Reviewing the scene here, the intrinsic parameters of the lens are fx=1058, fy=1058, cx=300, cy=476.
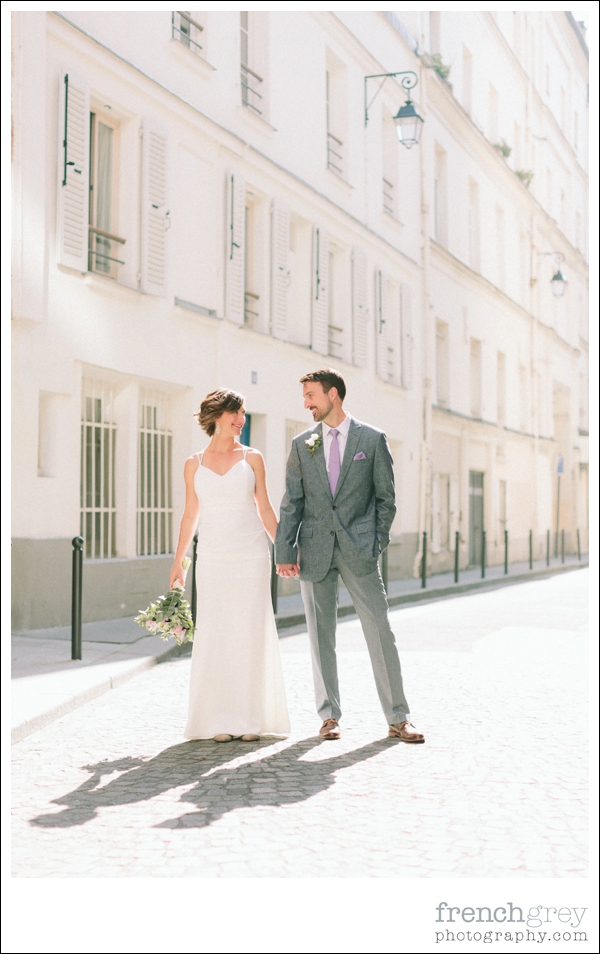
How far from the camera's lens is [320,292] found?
645 inches

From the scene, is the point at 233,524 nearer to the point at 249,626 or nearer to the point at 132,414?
the point at 249,626

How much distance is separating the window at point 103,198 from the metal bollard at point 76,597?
3922mm

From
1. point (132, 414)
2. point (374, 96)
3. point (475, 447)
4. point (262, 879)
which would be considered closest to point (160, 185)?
point (132, 414)

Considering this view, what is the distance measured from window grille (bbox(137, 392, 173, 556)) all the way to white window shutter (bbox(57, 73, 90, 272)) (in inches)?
87.0

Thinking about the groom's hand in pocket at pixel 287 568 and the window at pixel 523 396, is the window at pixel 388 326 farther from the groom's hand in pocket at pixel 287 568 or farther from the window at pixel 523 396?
the groom's hand in pocket at pixel 287 568

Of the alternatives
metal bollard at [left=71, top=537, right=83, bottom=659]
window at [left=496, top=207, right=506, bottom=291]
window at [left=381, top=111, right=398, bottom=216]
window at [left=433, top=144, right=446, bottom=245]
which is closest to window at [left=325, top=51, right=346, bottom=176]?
window at [left=381, top=111, right=398, bottom=216]

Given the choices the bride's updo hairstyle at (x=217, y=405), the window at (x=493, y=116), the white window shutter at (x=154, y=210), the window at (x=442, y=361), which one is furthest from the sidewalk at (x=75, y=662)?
the window at (x=493, y=116)

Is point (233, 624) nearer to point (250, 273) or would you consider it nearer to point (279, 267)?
point (250, 273)

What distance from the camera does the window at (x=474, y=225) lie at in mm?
25359

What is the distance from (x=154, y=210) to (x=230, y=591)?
7.16m

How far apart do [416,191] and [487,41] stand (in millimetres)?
5867

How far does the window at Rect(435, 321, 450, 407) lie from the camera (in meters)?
23.2

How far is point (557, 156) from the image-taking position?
29141mm

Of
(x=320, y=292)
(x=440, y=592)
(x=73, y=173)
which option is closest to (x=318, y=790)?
(x=73, y=173)
